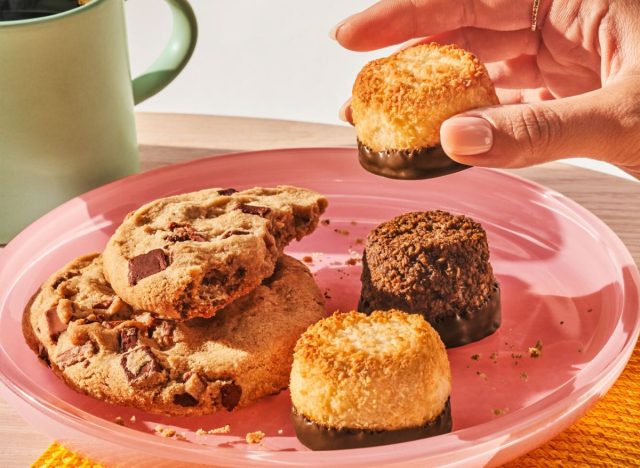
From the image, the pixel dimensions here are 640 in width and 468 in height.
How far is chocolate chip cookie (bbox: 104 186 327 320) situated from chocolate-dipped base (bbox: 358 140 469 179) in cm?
22

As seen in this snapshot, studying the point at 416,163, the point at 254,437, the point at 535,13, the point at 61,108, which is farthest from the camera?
the point at 535,13

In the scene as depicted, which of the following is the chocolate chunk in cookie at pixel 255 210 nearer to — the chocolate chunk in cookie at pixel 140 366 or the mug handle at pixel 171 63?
the chocolate chunk in cookie at pixel 140 366

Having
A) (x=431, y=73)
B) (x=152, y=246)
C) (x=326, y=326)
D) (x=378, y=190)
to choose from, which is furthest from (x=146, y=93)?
(x=326, y=326)

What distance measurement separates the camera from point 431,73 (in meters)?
1.58

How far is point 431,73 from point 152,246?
58cm

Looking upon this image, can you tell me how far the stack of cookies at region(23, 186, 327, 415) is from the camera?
1.45m

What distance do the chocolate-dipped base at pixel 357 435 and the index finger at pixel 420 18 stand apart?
1083mm

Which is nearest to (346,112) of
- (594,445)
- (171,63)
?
(171,63)

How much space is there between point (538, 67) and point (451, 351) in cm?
99

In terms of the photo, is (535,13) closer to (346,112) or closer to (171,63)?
(346,112)

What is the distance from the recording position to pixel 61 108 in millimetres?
1938

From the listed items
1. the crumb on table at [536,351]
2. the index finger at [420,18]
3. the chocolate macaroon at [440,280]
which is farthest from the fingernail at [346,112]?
the crumb on table at [536,351]

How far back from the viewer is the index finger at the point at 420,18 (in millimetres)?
2146

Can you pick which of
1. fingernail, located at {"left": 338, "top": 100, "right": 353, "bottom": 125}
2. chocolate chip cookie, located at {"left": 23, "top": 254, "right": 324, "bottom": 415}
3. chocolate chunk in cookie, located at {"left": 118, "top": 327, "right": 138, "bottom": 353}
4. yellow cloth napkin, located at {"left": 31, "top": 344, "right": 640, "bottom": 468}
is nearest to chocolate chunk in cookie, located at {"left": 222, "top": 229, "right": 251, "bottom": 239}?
chocolate chip cookie, located at {"left": 23, "top": 254, "right": 324, "bottom": 415}
